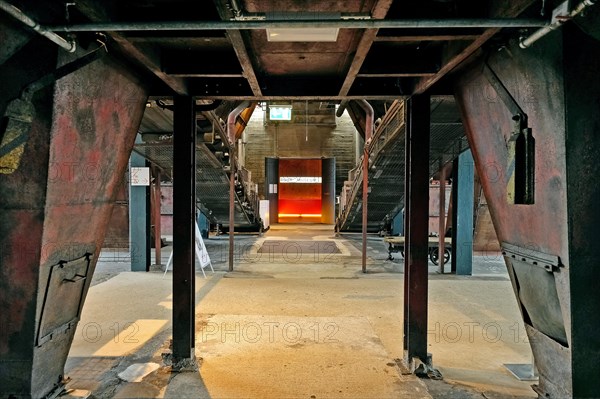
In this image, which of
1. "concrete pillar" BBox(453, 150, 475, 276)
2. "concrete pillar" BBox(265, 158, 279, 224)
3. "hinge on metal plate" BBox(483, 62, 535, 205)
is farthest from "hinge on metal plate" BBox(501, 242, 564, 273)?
"concrete pillar" BBox(265, 158, 279, 224)

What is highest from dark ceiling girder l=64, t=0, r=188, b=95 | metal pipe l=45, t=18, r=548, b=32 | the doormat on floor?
dark ceiling girder l=64, t=0, r=188, b=95

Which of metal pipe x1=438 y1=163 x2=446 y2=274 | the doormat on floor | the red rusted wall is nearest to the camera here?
the red rusted wall

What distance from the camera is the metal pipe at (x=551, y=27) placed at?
153cm

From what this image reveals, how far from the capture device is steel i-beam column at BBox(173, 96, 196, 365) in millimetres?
3348

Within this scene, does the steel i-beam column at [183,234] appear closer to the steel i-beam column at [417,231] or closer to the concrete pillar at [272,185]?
the steel i-beam column at [417,231]

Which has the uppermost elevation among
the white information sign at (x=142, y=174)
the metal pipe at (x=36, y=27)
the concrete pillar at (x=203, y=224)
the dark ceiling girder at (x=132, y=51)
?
the dark ceiling girder at (x=132, y=51)

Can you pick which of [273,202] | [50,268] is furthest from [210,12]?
[273,202]

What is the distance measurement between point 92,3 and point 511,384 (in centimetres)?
396

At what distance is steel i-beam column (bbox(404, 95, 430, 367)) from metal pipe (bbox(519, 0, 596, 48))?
4.47ft

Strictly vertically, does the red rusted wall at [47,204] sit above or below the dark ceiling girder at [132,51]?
below

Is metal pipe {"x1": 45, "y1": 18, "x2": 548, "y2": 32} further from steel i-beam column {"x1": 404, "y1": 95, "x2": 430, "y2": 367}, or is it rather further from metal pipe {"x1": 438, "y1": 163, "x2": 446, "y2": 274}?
metal pipe {"x1": 438, "y1": 163, "x2": 446, "y2": 274}

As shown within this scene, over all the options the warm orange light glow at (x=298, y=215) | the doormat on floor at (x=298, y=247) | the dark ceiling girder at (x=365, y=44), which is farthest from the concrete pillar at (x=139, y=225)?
the warm orange light glow at (x=298, y=215)

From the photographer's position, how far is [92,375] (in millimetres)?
3186

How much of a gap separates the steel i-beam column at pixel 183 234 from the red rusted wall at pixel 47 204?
32.9 inches
